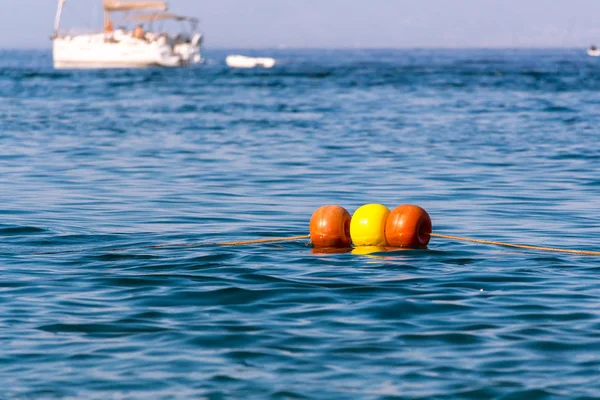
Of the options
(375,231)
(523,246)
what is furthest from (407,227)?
(523,246)

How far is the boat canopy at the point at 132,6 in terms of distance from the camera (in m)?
104

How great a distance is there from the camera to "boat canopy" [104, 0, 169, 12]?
104 m

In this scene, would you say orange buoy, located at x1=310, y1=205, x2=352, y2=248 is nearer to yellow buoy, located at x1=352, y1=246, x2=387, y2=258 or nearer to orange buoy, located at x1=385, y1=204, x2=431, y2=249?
yellow buoy, located at x1=352, y1=246, x2=387, y2=258

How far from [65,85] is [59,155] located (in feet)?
132

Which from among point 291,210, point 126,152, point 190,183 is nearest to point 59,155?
point 126,152

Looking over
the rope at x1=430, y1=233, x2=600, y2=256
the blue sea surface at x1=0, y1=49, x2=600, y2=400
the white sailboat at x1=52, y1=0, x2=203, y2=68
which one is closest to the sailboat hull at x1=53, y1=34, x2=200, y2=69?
the white sailboat at x1=52, y1=0, x2=203, y2=68

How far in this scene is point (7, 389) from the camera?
721 cm

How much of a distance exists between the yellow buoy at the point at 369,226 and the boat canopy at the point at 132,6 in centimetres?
9556

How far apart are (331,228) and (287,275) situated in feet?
4.97

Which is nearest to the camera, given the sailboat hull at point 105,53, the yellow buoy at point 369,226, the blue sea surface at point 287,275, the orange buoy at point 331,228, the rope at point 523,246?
the blue sea surface at point 287,275

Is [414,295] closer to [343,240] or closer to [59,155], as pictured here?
[343,240]

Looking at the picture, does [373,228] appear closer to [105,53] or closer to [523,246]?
[523,246]

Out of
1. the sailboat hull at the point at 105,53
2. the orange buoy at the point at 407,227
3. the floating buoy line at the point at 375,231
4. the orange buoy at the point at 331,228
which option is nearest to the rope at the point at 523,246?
the floating buoy line at the point at 375,231

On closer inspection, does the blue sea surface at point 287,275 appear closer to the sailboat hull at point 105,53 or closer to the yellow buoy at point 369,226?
the yellow buoy at point 369,226
